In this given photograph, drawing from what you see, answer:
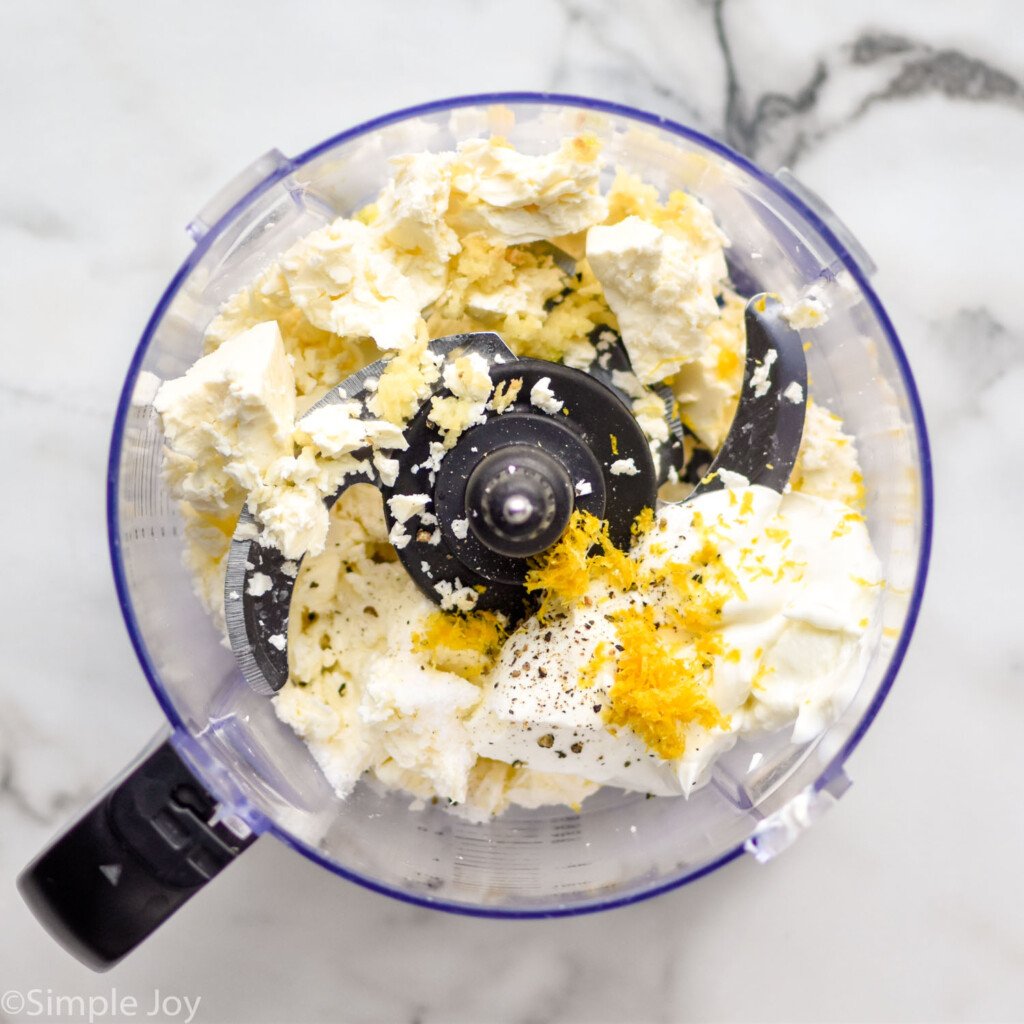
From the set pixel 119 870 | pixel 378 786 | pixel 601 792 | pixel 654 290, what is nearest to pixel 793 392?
pixel 654 290

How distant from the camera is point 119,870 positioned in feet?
3.31

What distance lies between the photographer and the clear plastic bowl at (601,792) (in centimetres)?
Result: 112

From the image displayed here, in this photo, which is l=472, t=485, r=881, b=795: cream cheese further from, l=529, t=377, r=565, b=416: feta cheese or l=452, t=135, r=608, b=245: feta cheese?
l=452, t=135, r=608, b=245: feta cheese

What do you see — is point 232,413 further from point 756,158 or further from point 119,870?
point 756,158

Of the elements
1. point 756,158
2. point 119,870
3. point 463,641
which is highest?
point 756,158

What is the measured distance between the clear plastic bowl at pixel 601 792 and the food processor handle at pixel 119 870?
0.23 ft

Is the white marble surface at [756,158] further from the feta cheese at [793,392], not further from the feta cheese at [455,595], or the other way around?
the feta cheese at [455,595]

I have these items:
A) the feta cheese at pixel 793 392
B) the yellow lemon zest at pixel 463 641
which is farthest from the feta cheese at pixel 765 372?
the yellow lemon zest at pixel 463 641

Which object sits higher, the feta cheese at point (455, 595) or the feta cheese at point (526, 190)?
the feta cheese at point (526, 190)

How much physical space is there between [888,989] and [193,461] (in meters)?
1.13

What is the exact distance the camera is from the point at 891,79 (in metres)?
1.32

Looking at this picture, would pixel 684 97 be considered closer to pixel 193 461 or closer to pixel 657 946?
pixel 193 461

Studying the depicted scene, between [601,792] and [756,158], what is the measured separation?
847 millimetres

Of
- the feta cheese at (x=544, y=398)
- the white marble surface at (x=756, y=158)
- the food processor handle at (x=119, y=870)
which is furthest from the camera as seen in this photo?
the white marble surface at (x=756, y=158)
